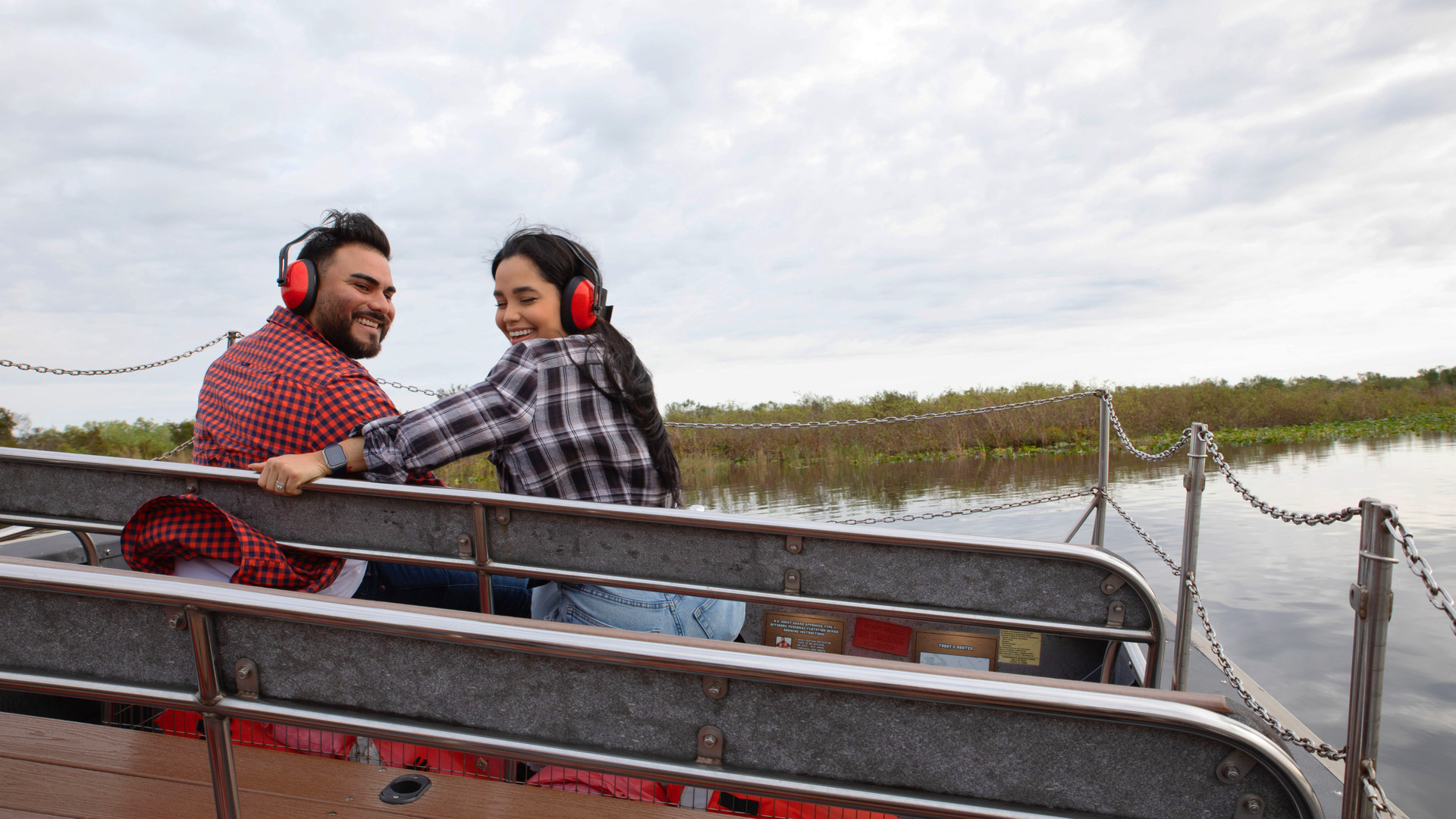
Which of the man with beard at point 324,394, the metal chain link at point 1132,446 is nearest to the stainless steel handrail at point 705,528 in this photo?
the man with beard at point 324,394

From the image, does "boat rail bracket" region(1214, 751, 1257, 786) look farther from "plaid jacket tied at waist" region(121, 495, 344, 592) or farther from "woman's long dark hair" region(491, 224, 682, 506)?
"plaid jacket tied at waist" region(121, 495, 344, 592)

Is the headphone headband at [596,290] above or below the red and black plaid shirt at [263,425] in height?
above

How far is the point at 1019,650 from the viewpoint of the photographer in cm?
213

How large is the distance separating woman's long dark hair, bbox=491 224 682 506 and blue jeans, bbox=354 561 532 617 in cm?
63

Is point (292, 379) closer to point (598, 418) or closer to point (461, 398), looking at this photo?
point (461, 398)

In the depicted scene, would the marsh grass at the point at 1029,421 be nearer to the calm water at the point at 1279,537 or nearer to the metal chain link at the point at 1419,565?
the calm water at the point at 1279,537

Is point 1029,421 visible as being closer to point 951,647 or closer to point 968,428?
point 968,428

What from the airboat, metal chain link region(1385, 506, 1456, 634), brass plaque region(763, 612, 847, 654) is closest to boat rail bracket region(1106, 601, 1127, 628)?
the airboat

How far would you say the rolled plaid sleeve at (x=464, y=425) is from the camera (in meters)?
1.88

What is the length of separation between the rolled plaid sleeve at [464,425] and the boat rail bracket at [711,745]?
46.5 inches

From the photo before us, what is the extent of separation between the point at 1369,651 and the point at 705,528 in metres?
1.35

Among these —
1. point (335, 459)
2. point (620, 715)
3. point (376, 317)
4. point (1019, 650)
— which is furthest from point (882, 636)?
point (376, 317)

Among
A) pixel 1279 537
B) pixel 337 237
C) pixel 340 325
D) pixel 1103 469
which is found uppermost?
pixel 337 237

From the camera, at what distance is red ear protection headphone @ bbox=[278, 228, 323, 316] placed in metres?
2.37
